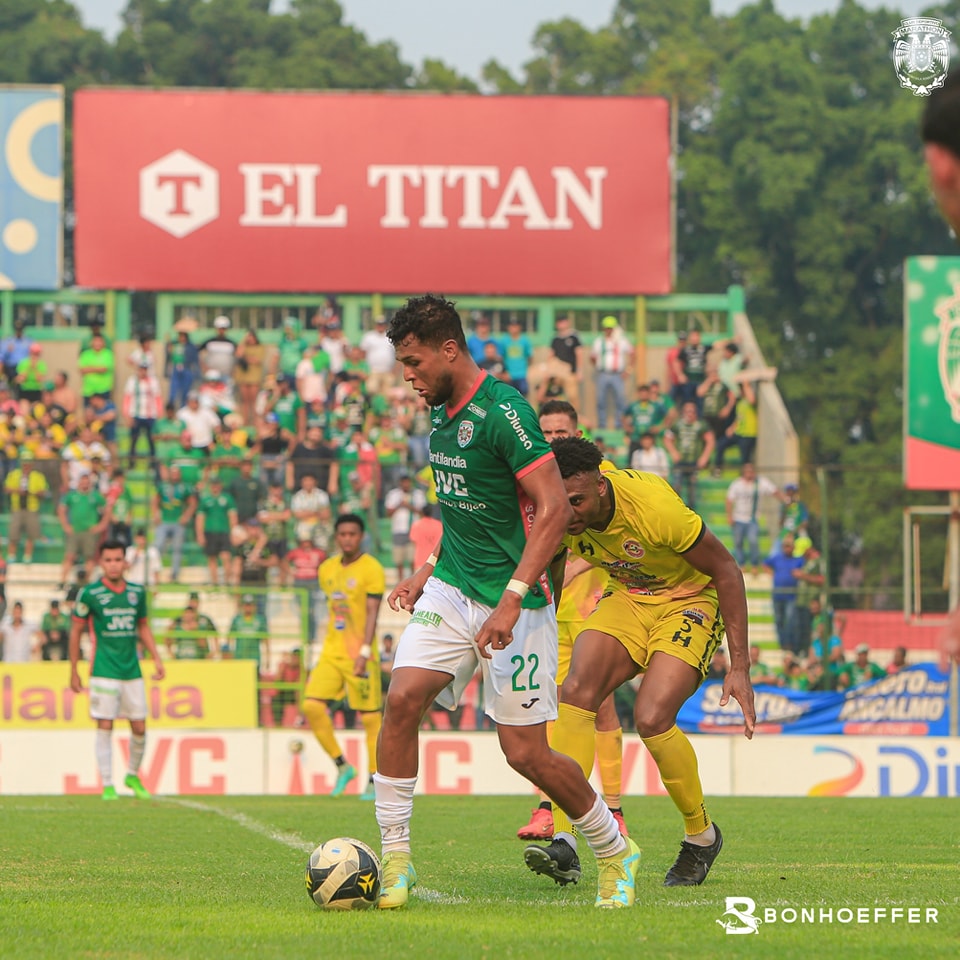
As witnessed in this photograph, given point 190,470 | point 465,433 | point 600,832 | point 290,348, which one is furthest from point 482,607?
point 290,348

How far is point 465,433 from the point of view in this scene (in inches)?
264

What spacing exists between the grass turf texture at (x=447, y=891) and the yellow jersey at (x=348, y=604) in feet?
10.7

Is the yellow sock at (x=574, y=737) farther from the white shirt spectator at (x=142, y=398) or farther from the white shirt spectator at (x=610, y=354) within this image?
the white shirt spectator at (x=610, y=354)

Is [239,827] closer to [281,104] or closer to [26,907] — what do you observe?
[26,907]

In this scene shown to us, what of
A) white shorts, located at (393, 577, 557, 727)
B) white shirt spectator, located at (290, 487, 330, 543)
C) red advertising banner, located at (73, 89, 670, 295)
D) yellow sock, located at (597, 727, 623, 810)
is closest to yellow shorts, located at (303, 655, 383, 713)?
yellow sock, located at (597, 727, 623, 810)

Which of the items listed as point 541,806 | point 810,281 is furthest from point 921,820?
point 810,281

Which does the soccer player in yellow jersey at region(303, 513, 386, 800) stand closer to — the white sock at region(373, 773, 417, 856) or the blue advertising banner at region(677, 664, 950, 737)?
the blue advertising banner at region(677, 664, 950, 737)

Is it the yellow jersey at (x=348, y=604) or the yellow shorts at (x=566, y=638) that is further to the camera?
the yellow jersey at (x=348, y=604)

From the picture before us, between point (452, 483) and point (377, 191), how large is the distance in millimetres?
25233

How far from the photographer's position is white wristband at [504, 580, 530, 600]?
21.0 ft

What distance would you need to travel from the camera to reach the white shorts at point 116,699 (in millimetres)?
15961

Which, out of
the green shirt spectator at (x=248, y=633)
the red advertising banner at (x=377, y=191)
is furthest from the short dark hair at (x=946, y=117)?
the red advertising banner at (x=377, y=191)

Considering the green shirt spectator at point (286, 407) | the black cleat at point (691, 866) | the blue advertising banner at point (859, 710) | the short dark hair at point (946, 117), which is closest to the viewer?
Result: the short dark hair at point (946, 117)

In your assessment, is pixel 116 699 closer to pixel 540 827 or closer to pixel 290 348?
pixel 540 827
